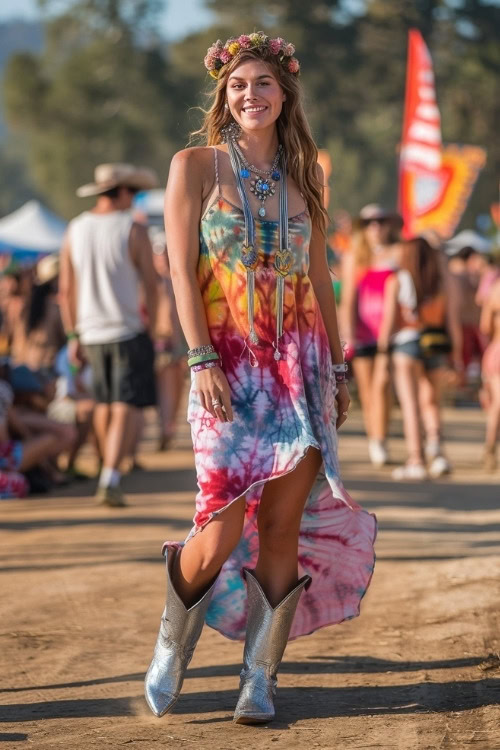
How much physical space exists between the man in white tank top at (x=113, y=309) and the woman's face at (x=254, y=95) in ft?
15.2

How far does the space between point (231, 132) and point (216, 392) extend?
80 centimetres

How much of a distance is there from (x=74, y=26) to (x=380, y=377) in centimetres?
7341

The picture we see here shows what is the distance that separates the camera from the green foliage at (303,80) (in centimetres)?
7312

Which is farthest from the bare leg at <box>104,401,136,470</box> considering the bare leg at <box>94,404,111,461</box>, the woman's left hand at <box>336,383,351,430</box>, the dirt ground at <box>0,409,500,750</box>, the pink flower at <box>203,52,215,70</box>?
the pink flower at <box>203,52,215,70</box>

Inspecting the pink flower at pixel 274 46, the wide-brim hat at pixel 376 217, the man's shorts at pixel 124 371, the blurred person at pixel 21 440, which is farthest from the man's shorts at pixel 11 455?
the pink flower at pixel 274 46

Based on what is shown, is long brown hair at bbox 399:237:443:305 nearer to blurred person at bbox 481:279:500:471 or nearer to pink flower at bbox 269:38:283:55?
blurred person at bbox 481:279:500:471

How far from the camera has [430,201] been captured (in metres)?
17.3

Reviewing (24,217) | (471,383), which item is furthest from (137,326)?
(24,217)

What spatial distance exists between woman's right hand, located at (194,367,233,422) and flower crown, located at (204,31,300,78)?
0.92m

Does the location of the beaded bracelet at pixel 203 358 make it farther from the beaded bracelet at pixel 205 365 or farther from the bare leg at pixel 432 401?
the bare leg at pixel 432 401

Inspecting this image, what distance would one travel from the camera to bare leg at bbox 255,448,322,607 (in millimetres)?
4215

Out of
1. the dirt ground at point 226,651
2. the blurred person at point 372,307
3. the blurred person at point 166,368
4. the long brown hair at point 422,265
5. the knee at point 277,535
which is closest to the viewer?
the dirt ground at point 226,651

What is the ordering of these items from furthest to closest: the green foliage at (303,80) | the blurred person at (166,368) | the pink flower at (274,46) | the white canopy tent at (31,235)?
1. the green foliage at (303,80)
2. the white canopy tent at (31,235)
3. the blurred person at (166,368)
4. the pink flower at (274,46)

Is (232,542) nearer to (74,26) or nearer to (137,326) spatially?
(137,326)
